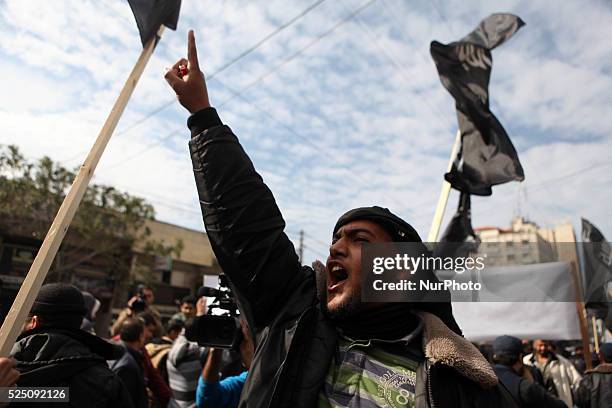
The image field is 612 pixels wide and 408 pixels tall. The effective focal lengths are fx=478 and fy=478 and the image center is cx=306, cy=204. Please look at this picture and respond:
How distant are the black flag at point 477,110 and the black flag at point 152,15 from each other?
9.88 feet

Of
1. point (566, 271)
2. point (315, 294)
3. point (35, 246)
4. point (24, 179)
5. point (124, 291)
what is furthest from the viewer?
point (124, 291)

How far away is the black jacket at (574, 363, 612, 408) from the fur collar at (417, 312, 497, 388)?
3653 millimetres

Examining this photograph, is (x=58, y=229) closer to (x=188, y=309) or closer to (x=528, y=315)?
(x=188, y=309)

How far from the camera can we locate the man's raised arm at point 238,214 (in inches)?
56.8

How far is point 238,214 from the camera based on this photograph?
1438 mm

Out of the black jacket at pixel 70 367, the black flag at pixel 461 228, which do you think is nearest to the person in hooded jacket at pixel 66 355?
the black jacket at pixel 70 367

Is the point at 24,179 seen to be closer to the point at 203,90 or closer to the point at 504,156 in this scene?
the point at 504,156

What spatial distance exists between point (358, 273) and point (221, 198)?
52cm

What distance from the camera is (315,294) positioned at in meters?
1.67

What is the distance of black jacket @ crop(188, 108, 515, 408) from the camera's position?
138 cm

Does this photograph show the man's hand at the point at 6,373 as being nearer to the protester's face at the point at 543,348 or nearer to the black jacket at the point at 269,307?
the black jacket at the point at 269,307

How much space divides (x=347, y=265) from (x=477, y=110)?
4.32 meters

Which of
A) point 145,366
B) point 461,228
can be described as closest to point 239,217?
point 145,366

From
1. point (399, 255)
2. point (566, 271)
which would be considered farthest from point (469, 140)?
point (399, 255)
